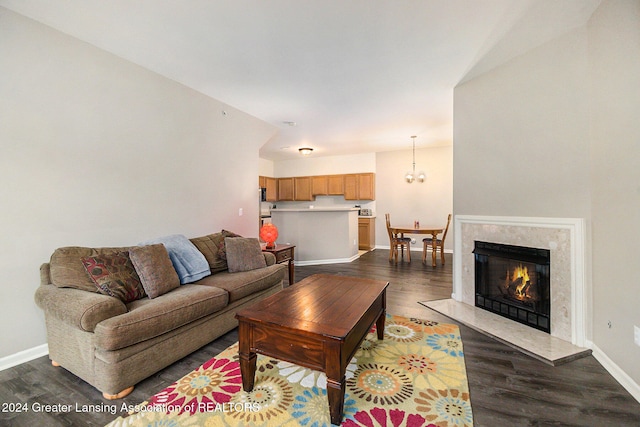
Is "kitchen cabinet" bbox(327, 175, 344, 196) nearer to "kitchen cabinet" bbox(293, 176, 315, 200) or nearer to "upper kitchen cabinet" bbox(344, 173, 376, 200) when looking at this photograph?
"upper kitchen cabinet" bbox(344, 173, 376, 200)

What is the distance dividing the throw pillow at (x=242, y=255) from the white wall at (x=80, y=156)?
2.27ft

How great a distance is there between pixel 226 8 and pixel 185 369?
2.70 meters

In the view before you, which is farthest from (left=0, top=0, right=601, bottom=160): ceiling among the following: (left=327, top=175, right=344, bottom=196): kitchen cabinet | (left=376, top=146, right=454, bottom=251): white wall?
(left=327, top=175, right=344, bottom=196): kitchen cabinet

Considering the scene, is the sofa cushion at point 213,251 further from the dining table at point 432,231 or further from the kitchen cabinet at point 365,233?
the kitchen cabinet at point 365,233

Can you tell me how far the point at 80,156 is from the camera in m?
2.46

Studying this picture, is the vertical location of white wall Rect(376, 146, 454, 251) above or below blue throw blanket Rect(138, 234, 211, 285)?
above

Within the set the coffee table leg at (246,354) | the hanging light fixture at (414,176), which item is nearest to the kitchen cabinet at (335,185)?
A: the hanging light fixture at (414,176)

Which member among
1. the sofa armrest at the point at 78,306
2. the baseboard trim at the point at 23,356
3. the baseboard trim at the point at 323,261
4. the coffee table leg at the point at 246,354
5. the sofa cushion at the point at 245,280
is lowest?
the baseboard trim at the point at 23,356

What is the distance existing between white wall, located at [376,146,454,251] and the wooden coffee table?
5415mm

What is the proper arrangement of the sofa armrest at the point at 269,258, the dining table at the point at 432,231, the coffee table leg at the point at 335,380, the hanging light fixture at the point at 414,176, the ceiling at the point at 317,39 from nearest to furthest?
the coffee table leg at the point at 335,380 < the ceiling at the point at 317,39 < the sofa armrest at the point at 269,258 < the dining table at the point at 432,231 < the hanging light fixture at the point at 414,176

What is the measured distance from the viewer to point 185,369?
2.05 metres

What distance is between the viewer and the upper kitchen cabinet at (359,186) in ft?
24.5

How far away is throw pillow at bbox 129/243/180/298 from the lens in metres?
2.28

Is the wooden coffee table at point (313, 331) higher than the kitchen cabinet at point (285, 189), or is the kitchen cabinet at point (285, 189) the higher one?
the kitchen cabinet at point (285, 189)
